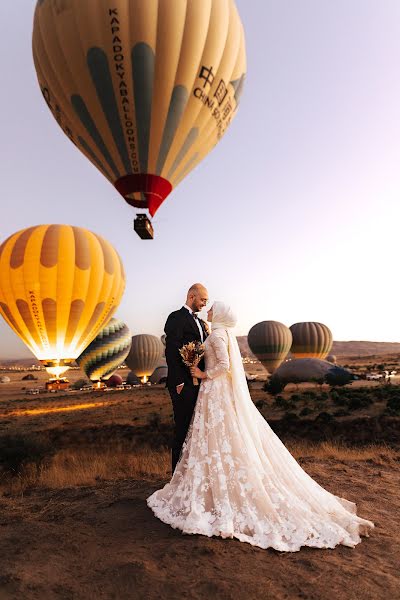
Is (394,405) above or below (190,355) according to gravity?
below

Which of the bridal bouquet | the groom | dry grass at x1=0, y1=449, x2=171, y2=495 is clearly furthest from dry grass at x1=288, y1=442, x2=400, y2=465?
the bridal bouquet

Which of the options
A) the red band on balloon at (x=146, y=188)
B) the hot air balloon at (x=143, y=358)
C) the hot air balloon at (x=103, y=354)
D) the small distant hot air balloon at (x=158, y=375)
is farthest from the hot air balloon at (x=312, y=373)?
the hot air balloon at (x=143, y=358)

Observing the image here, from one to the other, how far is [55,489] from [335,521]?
16.4 ft

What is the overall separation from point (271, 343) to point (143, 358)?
Answer: 814 inches

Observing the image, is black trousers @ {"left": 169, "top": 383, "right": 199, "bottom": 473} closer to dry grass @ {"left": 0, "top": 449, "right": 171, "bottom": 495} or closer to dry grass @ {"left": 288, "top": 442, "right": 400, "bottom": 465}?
dry grass @ {"left": 0, "top": 449, "right": 171, "bottom": 495}

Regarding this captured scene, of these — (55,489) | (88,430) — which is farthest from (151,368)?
(55,489)

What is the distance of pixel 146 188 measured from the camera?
57.2ft

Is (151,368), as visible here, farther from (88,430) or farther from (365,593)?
(365,593)

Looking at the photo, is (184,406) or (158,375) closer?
(184,406)

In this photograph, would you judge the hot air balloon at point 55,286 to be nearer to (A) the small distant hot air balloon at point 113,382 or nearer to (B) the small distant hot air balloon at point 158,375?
(A) the small distant hot air balloon at point 113,382

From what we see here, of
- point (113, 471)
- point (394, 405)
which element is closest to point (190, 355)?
point (113, 471)

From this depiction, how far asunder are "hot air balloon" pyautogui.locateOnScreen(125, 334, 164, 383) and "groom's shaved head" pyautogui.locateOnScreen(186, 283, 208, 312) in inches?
2286

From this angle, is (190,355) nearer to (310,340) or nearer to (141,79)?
(141,79)

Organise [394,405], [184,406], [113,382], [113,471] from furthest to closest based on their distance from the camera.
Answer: [113,382] → [394,405] → [113,471] → [184,406]
